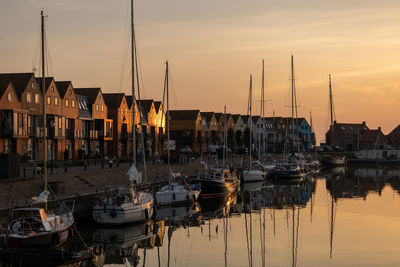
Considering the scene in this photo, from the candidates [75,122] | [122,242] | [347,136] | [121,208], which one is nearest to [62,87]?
[75,122]

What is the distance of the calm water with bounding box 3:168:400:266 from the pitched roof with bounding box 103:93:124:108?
3998cm

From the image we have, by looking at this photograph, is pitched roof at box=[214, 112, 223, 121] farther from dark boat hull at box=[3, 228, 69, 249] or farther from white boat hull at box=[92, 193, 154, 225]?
dark boat hull at box=[3, 228, 69, 249]

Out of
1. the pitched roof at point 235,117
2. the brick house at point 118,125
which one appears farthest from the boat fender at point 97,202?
the pitched roof at point 235,117

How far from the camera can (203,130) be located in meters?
130

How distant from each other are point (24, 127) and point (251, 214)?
101 feet

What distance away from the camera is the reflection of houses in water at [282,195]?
177ft

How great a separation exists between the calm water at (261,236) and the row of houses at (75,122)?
10171 millimetres

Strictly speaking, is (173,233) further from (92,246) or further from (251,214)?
(251,214)

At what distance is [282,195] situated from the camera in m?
62.2

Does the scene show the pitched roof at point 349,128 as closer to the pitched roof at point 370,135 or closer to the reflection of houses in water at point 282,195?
the pitched roof at point 370,135

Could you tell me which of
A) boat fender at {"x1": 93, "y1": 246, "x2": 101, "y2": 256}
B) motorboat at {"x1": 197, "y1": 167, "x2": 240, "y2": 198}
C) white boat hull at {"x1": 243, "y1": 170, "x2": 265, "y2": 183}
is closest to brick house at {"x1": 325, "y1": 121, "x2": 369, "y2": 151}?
white boat hull at {"x1": 243, "y1": 170, "x2": 265, "y2": 183}

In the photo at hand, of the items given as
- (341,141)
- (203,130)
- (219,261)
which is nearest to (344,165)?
(203,130)

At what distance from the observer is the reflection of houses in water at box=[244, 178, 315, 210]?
53.9 meters

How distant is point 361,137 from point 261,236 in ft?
469
